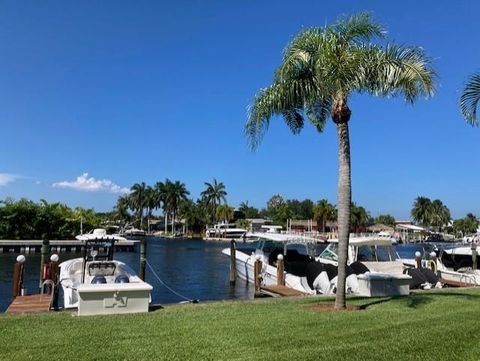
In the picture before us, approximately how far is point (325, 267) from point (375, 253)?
4.48 metres

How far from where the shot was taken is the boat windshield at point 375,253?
25.6 metres

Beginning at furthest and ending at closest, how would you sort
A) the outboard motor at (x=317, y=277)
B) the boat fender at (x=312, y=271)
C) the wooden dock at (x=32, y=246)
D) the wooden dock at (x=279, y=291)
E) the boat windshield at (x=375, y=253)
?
the wooden dock at (x=32, y=246)
the boat windshield at (x=375, y=253)
the boat fender at (x=312, y=271)
the outboard motor at (x=317, y=277)
the wooden dock at (x=279, y=291)

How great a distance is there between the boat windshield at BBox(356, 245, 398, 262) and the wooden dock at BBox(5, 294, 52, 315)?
53.5 ft

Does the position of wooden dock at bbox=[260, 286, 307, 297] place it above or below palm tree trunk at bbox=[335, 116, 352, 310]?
below

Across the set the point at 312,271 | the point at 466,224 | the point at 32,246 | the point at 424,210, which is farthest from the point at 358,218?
the point at 312,271

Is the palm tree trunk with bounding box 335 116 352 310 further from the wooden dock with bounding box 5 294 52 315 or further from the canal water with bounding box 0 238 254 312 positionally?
the canal water with bounding box 0 238 254 312

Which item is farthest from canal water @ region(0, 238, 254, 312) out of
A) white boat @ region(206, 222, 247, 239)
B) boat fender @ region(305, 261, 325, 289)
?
white boat @ region(206, 222, 247, 239)

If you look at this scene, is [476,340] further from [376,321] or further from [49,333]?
[49,333]

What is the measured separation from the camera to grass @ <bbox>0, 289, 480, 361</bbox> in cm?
732

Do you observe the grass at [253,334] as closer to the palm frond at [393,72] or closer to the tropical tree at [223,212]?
the palm frond at [393,72]

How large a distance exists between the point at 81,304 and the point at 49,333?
2.34 metres

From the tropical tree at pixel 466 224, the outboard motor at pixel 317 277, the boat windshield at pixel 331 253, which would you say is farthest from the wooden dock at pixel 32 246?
the tropical tree at pixel 466 224

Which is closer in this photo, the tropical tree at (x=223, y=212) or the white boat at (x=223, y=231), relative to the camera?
the white boat at (x=223, y=231)

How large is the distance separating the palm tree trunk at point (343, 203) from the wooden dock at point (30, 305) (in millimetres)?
7692
